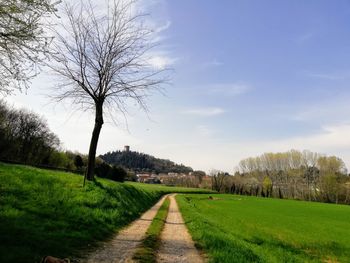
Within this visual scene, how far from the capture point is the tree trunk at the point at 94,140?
25.1m

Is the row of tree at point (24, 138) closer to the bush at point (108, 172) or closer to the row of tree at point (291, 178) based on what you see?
the bush at point (108, 172)

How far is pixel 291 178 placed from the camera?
499ft

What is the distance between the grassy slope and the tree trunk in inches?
57.0

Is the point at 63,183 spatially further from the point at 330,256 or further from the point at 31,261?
the point at 330,256

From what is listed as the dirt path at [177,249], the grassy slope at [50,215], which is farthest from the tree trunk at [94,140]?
the dirt path at [177,249]

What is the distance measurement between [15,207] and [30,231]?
3411 millimetres

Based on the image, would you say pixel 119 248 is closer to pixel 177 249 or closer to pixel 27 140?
pixel 177 249

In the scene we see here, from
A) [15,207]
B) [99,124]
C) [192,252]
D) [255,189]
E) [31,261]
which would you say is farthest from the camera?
[255,189]

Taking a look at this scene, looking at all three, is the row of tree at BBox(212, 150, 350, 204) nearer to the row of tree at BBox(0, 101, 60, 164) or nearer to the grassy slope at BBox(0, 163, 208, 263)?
the row of tree at BBox(0, 101, 60, 164)

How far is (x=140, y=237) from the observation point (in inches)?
570

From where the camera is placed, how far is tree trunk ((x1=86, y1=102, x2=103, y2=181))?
2512cm

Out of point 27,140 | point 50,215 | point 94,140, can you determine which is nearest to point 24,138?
point 27,140

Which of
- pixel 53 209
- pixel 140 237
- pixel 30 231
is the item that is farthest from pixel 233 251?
pixel 53 209

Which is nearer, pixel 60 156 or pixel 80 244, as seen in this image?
pixel 80 244
